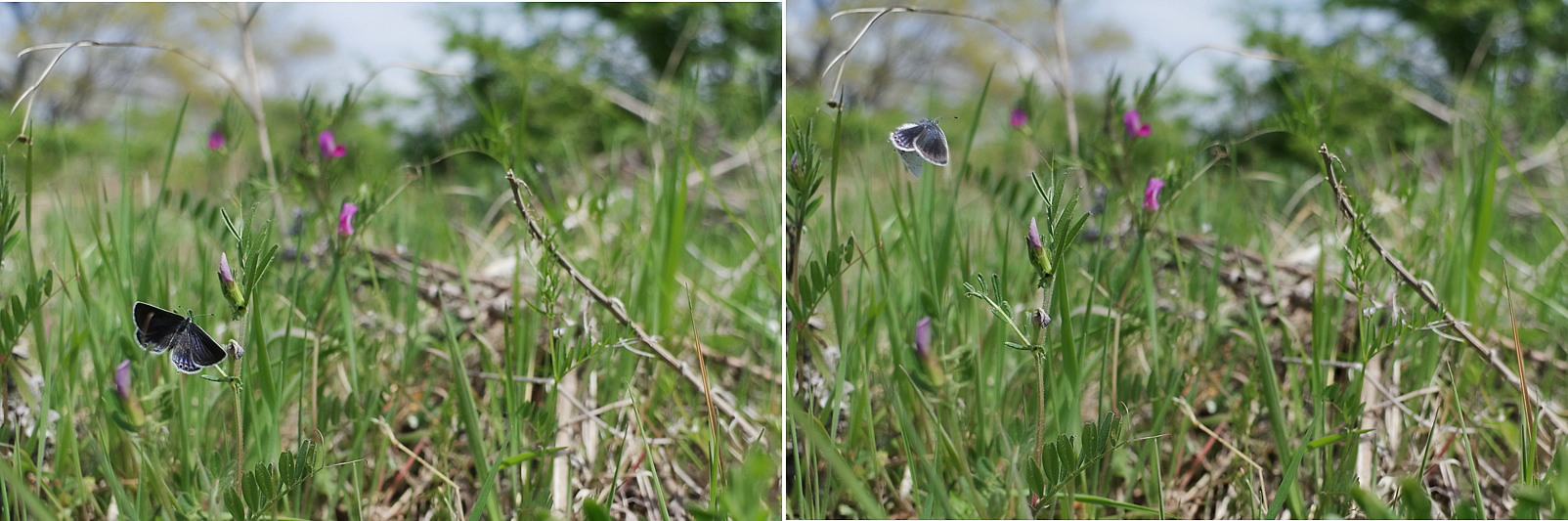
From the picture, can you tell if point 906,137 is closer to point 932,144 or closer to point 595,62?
point 932,144

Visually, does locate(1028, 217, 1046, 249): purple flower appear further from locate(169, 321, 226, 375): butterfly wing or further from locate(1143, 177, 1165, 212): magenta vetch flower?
locate(169, 321, 226, 375): butterfly wing

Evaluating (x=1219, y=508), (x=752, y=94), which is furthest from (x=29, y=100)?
(x=752, y=94)

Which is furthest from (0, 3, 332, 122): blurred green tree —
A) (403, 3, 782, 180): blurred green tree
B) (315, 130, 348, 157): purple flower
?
(315, 130, 348, 157): purple flower

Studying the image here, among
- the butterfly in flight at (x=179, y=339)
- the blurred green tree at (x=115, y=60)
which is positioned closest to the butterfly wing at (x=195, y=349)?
the butterfly in flight at (x=179, y=339)

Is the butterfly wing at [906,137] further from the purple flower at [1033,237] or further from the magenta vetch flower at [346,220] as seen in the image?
the magenta vetch flower at [346,220]

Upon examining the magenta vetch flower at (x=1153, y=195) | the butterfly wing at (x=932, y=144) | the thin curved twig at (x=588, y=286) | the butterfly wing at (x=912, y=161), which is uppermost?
the butterfly wing at (x=932, y=144)

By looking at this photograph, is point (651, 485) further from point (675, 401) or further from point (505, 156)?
point (505, 156)
